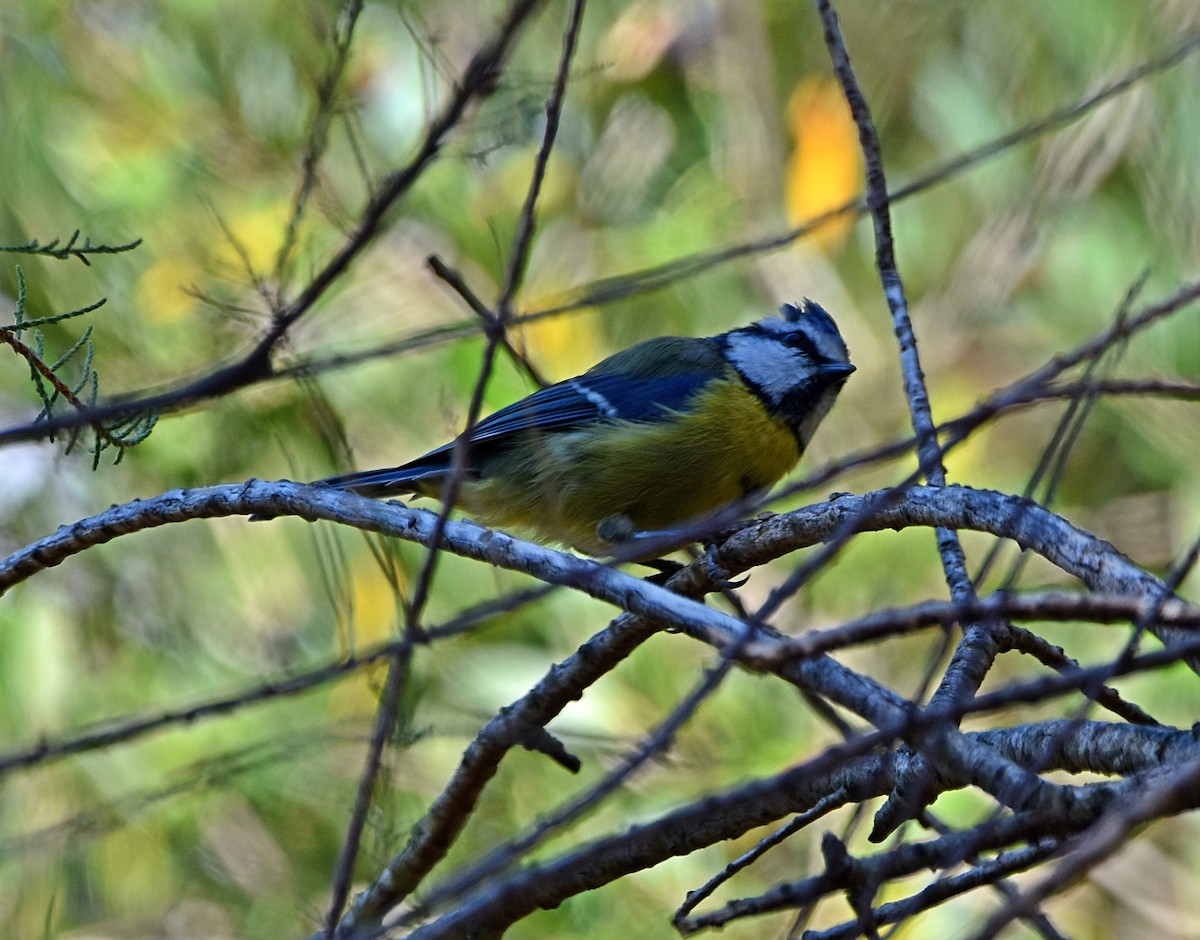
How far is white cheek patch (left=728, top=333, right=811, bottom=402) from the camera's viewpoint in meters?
2.50

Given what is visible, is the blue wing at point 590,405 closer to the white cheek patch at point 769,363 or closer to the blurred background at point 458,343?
the white cheek patch at point 769,363

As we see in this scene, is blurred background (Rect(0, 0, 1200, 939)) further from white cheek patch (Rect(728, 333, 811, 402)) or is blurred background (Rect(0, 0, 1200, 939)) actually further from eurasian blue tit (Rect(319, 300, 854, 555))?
white cheek patch (Rect(728, 333, 811, 402))

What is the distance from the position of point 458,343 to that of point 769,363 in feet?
2.42

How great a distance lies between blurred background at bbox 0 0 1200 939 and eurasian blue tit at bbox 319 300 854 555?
0.95ft

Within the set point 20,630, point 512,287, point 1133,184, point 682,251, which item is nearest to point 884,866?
point 512,287

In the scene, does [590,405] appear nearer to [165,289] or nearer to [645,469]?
[645,469]

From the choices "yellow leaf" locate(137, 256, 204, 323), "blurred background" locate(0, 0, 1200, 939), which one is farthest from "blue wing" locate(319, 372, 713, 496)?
"yellow leaf" locate(137, 256, 204, 323)

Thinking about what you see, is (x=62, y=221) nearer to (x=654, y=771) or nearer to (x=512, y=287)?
(x=654, y=771)

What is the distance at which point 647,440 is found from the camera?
7.72 ft

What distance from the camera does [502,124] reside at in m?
1.95

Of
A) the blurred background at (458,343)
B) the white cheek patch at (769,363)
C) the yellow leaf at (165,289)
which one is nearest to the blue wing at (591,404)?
the white cheek patch at (769,363)

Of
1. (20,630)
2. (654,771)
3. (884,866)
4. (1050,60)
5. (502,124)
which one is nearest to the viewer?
(884,866)

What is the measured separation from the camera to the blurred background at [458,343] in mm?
2916

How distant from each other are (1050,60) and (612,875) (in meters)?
2.94
